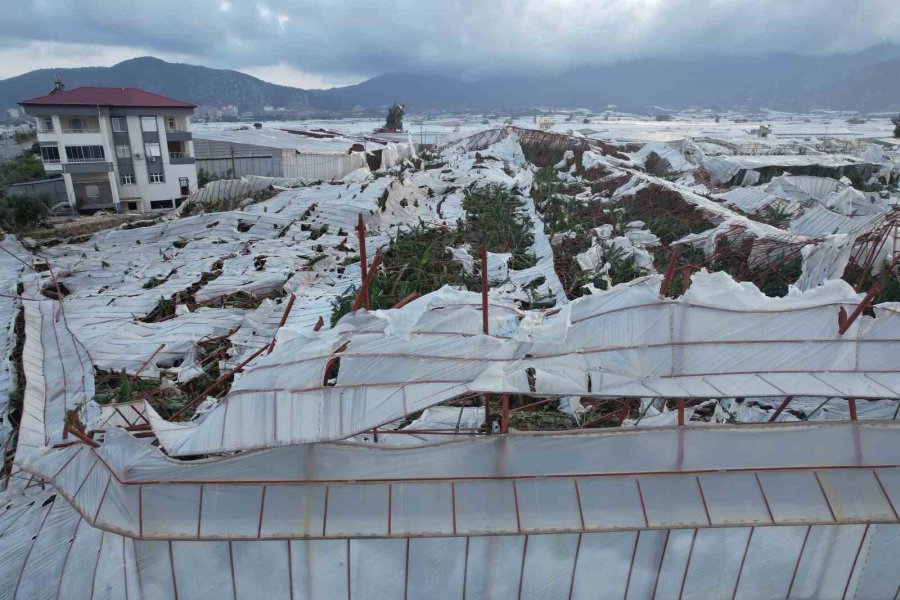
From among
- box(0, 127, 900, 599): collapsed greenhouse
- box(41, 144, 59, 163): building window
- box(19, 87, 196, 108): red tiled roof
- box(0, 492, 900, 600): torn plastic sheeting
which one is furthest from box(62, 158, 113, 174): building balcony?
box(0, 492, 900, 600): torn plastic sheeting

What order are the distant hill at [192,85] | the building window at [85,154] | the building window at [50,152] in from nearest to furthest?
the building window at [50,152]
the building window at [85,154]
the distant hill at [192,85]

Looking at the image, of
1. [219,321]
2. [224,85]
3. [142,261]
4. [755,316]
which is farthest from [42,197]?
[224,85]

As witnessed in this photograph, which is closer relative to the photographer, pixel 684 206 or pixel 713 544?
pixel 713 544

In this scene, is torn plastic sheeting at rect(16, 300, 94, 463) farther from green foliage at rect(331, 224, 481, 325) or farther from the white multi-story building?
the white multi-story building

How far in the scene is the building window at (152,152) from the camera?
23.3 metres

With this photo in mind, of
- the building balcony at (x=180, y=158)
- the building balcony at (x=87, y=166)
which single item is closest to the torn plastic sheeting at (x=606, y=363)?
the building balcony at (x=87, y=166)

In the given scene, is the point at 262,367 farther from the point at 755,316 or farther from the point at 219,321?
the point at 219,321

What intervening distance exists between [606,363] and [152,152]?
25624 millimetres

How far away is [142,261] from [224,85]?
564ft

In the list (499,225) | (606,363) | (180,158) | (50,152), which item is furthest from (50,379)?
(50,152)

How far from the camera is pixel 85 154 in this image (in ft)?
73.3

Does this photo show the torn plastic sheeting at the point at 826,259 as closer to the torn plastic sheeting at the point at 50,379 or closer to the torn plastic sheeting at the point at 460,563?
the torn plastic sheeting at the point at 460,563

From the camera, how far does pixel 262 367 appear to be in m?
3.40

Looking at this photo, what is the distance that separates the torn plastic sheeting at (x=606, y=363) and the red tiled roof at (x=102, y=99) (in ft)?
78.8
